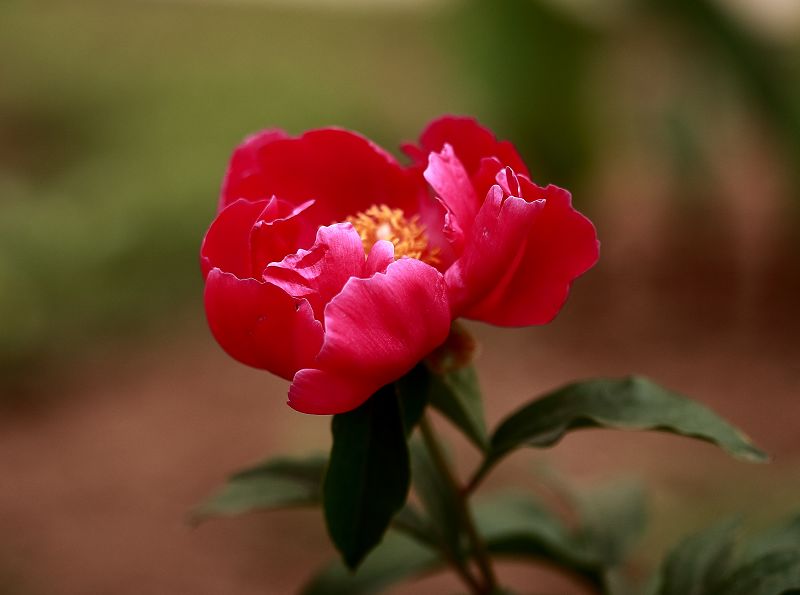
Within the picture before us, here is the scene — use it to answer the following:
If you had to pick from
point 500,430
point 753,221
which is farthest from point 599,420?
point 753,221

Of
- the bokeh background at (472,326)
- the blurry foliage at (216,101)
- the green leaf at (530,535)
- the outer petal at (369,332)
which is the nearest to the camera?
the outer petal at (369,332)

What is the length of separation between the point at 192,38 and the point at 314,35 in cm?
44

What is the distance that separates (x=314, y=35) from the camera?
3.21 metres

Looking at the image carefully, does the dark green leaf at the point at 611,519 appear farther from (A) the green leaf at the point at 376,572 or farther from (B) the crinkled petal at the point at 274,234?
(B) the crinkled petal at the point at 274,234

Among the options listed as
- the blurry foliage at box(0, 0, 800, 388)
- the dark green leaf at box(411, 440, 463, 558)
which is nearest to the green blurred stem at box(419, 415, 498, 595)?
the dark green leaf at box(411, 440, 463, 558)

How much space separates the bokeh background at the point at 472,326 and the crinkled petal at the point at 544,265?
2.10ft

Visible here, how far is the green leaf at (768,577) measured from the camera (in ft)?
1.45

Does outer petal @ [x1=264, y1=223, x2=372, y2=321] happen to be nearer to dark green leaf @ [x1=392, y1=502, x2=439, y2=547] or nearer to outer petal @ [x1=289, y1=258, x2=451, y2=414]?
outer petal @ [x1=289, y1=258, x2=451, y2=414]

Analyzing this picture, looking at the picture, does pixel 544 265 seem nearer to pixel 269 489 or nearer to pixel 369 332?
pixel 369 332

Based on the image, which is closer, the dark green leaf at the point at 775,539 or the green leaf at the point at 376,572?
the dark green leaf at the point at 775,539

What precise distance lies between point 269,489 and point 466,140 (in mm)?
243

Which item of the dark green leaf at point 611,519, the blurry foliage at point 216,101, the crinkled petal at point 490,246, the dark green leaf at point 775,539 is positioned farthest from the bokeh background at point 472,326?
the crinkled petal at point 490,246

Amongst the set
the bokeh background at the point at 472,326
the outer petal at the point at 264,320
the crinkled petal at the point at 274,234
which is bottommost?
the bokeh background at the point at 472,326

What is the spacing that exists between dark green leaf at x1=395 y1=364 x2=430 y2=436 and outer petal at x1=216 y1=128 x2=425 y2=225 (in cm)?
12
